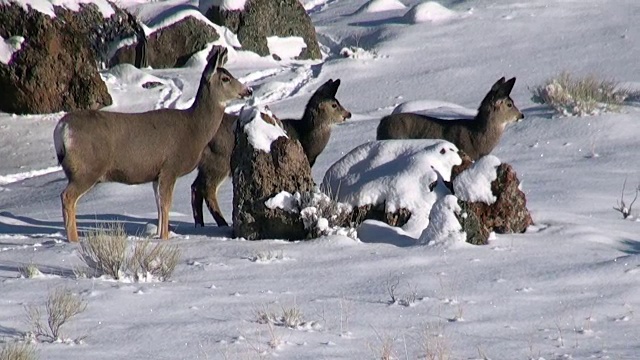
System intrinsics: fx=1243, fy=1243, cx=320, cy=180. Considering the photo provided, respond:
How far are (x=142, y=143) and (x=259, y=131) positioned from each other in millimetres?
1257

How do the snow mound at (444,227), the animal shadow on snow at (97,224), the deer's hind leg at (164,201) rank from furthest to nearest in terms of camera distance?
the animal shadow on snow at (97,224) < the deer's hind leg at (164,201) < the snow mound at (444,227)

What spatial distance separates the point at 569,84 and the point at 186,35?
31.7ft

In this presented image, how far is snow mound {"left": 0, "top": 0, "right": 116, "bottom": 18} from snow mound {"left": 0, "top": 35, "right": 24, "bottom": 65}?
81 cm

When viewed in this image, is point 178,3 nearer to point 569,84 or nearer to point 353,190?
point 569,84

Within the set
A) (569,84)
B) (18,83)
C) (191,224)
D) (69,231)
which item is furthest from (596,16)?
(69,231)

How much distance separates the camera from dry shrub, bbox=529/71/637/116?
61.4ft

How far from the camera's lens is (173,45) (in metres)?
26.4

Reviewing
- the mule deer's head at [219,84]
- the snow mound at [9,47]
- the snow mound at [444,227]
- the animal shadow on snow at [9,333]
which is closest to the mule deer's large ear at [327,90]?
the mule deer's head at [219,84]

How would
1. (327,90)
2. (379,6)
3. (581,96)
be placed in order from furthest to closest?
(379,6), (581,96), (327,90)

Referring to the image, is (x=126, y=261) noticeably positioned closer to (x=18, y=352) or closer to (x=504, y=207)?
(x=18, y=352)

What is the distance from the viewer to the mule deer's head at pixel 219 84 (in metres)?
13.6

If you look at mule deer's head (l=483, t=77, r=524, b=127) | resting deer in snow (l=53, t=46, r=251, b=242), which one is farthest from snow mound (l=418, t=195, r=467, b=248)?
mule deer's head (l=483, t=77, r=524, b=127)

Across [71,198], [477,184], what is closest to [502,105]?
[477,184]

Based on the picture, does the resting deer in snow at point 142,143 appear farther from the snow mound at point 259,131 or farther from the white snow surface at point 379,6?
the white snow surface at point 379,6
